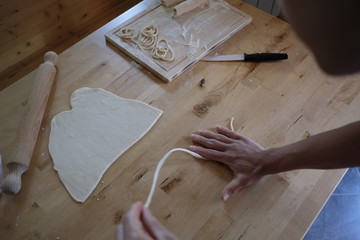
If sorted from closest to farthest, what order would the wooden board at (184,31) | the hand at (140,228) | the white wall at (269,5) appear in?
the hand at (140,228) → the wooden board at (184,31) → the white wall at (269,5)

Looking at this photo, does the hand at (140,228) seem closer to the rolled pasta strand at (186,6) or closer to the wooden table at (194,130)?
the wooden table at (194,130)

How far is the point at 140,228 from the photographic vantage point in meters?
0.59

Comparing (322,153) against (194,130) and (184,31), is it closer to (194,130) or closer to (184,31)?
(194,130)

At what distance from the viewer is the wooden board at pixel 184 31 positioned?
987mm

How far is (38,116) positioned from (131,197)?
0.36 m

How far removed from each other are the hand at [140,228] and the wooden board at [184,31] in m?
0.47

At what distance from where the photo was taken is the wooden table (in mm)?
707

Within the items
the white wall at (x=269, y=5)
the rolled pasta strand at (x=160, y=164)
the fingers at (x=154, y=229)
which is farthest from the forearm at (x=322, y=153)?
the white wall at (x=269, y=5)

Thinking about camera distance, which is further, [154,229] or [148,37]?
[148,37]

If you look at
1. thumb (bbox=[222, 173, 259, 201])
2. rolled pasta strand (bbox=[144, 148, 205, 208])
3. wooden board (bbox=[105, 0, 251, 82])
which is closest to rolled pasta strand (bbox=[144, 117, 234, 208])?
rolled pasta strand (bbox=[144, 148, 205, 208])

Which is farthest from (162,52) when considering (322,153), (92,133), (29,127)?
(322,153)

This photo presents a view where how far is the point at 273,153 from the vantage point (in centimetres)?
77

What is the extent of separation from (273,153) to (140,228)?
393 mm

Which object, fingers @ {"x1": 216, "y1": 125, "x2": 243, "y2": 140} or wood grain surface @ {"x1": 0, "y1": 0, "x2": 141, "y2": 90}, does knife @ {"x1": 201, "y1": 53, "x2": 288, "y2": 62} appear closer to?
fingers @ {"x1": 216, "y1": 125, "x2": 243, "y2": 140}
